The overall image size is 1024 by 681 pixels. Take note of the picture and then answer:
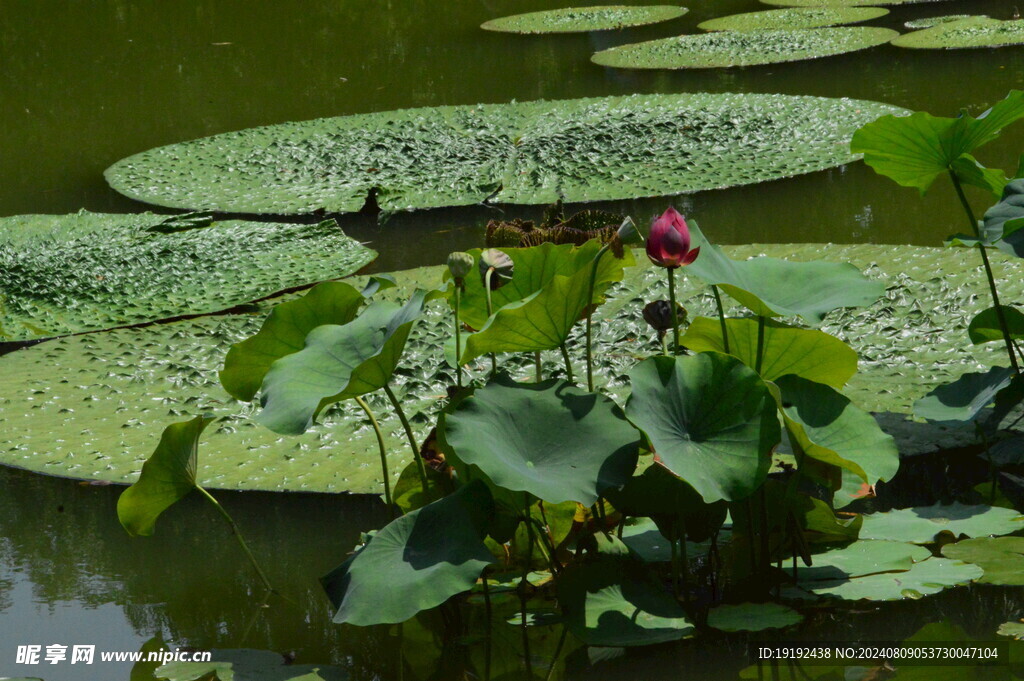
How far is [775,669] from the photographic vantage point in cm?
122

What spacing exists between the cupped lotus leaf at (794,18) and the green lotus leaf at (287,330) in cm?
627

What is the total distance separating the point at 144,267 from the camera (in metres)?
2.88

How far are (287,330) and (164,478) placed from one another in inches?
9.8

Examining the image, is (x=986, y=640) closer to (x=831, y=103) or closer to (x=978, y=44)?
(x=831, y=103)

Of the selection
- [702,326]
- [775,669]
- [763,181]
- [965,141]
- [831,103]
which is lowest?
[775,669]

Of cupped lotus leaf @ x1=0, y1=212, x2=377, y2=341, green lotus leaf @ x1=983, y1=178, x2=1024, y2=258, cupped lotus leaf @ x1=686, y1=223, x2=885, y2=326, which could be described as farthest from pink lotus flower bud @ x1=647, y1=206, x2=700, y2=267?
cupped lotus leaf @ x1=0, y1=212, x2=377, y2=341

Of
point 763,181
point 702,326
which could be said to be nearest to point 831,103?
point 763,181

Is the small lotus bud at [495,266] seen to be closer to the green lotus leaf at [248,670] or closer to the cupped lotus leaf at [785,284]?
the cupped lotus leaf at [785,284]

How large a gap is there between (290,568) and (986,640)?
3.04ft

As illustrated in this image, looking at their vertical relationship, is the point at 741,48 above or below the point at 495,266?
above

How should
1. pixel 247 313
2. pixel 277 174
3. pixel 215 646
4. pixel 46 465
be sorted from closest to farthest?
pixel 215 646 → pixel 46 465 → pixel 247 313 → pixel 277 174

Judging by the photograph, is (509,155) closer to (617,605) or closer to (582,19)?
(617,605)

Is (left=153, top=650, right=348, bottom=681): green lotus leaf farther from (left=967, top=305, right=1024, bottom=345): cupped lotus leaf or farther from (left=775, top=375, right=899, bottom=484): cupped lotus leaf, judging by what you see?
(left=967, top=305, right=1024, bottom=345): cupped lotus leaf

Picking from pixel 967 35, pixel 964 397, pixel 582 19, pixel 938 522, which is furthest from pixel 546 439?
pixel 582 19
